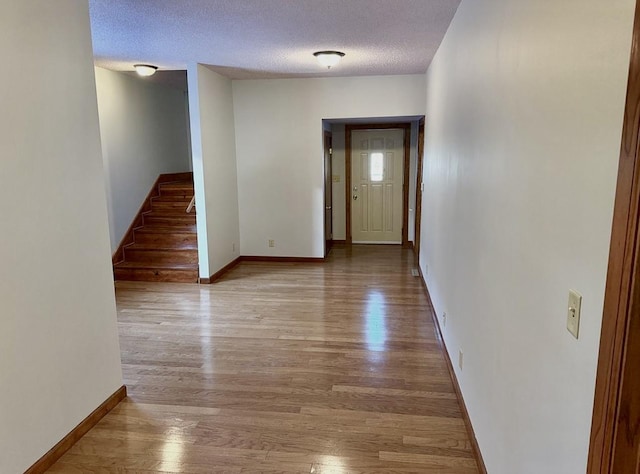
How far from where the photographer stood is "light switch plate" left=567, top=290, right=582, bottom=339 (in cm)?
103

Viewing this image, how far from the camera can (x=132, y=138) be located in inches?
233

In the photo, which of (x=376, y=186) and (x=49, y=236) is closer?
(x=49, y=236)

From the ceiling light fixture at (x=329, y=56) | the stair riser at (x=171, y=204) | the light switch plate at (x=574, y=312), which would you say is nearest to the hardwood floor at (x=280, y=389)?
the light switch plate at (x=574, y=312)

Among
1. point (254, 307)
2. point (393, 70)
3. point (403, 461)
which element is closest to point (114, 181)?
point (254, 307)

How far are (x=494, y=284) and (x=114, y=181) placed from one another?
5115 mm

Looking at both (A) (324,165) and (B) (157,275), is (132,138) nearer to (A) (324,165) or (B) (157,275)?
(B) (157,275)

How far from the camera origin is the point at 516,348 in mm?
1519

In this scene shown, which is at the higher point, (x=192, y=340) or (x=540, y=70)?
(x=540, y=70)

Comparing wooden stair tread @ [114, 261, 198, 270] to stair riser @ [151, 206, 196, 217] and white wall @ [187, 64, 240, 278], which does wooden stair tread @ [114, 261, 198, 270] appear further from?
stair riser @ [151, 206, 196, 217]

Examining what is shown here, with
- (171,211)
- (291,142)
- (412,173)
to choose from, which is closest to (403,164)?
(412,173)

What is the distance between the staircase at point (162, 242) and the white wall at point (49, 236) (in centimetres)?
295

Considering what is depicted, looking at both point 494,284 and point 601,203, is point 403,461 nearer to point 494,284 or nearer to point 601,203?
point 494,284

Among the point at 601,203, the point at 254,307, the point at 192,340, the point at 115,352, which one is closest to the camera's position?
Answer: the point at 601,203

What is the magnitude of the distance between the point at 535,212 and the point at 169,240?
5218 millimetres
